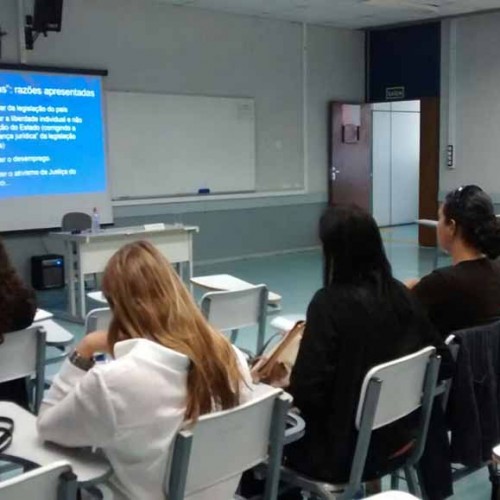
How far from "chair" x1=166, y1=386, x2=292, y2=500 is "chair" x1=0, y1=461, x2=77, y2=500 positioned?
310mm

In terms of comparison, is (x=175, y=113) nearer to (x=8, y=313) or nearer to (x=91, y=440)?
(x=8, y=313)

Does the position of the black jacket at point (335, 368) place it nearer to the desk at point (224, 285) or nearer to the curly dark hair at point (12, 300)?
the curly dark hair at point (12, 300)

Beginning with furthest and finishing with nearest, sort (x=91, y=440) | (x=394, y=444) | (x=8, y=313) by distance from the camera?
(x=8, y=313) < (x=394, y=444) < (x=91, y=440)

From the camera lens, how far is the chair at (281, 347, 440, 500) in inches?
77.3

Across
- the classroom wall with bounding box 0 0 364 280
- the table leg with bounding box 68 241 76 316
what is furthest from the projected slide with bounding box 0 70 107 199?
the table leg with bounding box 68 241 76 316

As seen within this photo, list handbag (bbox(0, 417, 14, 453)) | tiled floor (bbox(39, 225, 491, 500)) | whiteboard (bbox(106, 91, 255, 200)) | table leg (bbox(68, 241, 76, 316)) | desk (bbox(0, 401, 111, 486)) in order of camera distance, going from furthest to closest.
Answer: whiteboard (bbox(106, 91, 255, 200)) → tiled floor (bbox(39, 225, 491, 500)) → table leg (bbox(68, 241, 76, 316)) → handbag (bbox(0, 417, 14, 453)) → desk (bbox(0, 401, 111, 486))

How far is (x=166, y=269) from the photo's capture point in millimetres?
1763

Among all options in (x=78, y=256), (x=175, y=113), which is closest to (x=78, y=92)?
(x=175, y=113)

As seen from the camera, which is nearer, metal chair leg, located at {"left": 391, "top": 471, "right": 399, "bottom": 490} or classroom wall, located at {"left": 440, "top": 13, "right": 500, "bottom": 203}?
metal chair leg, located at {"left": 391, "top": 471, "right": 399, "bottom": 490}

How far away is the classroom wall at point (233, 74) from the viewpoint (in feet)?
24.9

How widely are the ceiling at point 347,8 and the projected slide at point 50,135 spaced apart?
1.54 metres

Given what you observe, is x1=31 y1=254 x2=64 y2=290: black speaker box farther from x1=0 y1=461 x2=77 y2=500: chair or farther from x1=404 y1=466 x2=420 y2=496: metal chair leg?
x1=0 y1=461 x2=77 y2=500: chair

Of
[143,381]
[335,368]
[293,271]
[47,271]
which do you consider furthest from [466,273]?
[293,271]

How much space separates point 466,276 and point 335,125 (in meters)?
7.65
